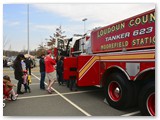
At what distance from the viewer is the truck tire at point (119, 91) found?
524 centimetres

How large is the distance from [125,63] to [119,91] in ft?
2.88

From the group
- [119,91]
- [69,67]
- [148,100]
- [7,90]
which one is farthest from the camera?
[69,67]

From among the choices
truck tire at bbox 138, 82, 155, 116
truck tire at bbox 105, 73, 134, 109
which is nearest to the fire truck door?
truck tire at bbox 105, 73, 134, 109

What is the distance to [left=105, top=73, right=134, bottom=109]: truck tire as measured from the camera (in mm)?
5242

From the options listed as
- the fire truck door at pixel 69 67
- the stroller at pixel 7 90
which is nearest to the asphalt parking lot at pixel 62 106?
the stroller at pixel 7 90

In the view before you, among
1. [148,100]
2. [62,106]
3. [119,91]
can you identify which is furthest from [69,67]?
[148,100]

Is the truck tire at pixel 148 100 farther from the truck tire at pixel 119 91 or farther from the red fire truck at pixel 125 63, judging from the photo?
the truck tire at pixel 119 91

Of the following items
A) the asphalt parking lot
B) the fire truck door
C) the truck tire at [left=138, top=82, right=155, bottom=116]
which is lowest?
the asphalt parking lot

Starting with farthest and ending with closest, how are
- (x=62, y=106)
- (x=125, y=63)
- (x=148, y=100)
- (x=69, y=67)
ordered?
(x=69, y=67), (x=62, y=106), (x=125, y=63), (x=148, y=100)

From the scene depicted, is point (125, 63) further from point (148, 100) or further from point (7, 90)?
point (7, 90)

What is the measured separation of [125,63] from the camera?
5199mm

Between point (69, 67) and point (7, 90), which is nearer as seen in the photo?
point (7, 90)

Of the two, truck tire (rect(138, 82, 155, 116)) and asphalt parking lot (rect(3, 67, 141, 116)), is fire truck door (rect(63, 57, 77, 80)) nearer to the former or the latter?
asphalt parking lot (rect(3, 67, 141, 116))

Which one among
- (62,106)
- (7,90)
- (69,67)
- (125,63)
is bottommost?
(62,106)
